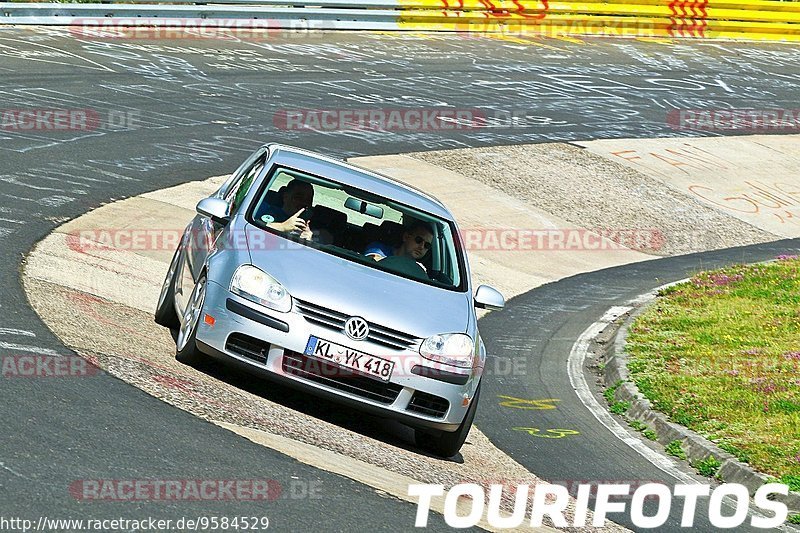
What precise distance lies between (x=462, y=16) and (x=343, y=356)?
926 inches

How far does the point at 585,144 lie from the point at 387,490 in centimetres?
1674

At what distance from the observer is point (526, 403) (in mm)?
10797

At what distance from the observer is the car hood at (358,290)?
7.88 m

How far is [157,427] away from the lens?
23.4 ft

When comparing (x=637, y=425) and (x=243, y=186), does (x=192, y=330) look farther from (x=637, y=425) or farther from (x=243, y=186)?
(x=637, y=425)

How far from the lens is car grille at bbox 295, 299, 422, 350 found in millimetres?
7789

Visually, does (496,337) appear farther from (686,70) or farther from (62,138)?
(686,70)

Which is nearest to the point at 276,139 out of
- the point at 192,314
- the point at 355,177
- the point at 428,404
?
the point at 355,177

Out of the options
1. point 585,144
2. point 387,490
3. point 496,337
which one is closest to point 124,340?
point 387,490

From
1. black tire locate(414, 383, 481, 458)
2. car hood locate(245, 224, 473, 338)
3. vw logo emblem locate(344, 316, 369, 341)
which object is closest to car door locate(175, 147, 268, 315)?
car hood locate(245, 224, 473, 338)

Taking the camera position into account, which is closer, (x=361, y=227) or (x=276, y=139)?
(x=361, y=227)

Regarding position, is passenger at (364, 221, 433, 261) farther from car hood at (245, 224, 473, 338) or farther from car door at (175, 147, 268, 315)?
car door at (175, 147, 268, 315)

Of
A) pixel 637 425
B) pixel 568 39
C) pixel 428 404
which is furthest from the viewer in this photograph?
pixel 568 39

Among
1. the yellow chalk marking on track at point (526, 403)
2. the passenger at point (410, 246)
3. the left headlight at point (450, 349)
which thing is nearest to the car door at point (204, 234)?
the passenger at point (410, 246)
